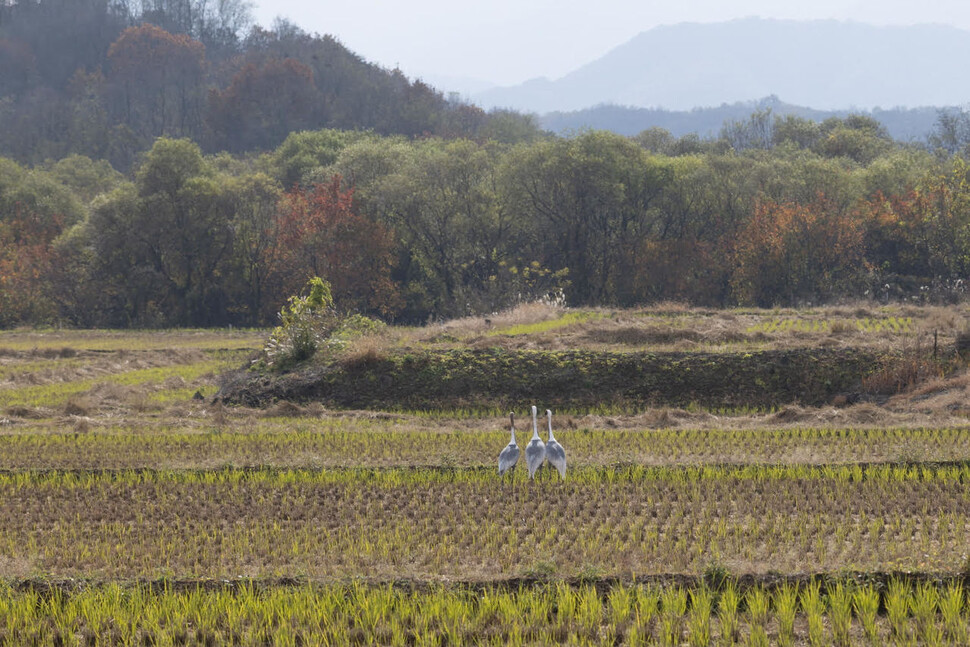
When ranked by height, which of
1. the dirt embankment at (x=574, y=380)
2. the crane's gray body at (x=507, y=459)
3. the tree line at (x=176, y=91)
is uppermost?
the tree line at (x=176, y=91)

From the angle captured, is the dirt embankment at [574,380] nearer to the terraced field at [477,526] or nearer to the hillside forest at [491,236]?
the terraced field at [477,526]

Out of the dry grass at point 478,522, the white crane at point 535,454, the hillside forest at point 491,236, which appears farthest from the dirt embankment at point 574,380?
the hillside forest at point 491,236

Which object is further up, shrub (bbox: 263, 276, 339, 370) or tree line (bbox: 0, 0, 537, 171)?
tree line (bbox: 0, 0, 537, 171)

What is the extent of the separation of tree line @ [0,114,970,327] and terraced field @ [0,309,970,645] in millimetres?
29681

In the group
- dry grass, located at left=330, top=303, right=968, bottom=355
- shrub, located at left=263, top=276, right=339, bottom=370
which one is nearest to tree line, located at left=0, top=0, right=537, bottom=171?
dry grass, located at left=330, top=303, right=968, bottom=355

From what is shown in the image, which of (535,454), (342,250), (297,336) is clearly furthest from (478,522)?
(342,250)

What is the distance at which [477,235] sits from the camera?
5344 centimetres

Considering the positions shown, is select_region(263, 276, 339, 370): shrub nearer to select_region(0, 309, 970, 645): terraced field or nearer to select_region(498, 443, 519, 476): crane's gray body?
select_region(0, 309, 970, 645): terraced field

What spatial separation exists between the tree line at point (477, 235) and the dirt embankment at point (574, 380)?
25448 mm

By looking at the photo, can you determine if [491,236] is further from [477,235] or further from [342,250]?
[342,250]

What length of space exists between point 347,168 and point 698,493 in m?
46.3

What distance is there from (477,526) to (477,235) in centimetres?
4231

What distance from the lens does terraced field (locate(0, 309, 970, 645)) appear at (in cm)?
834

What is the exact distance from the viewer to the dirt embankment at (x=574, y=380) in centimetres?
2295
